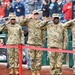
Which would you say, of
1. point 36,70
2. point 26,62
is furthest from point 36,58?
point 26,62

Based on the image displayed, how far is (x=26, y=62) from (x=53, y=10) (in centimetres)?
236

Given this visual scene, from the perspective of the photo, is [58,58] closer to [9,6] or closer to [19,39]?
[19,39]

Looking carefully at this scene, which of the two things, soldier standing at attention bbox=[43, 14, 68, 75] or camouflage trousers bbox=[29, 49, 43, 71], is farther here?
camouflage trousers bbox=[29, 49, 43, 71]

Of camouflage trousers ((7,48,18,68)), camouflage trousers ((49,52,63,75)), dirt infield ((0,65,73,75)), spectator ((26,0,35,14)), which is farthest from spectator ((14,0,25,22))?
camouflage trousers ((49,52,63,75))

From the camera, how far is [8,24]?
1050 centimetres

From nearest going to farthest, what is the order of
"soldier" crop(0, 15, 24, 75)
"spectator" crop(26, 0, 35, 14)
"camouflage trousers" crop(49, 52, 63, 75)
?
1. "camouflage trousers" crop(49, 52, 63, 75)
2. "soldier" crop(0, 15, 24, 75)
3. "spectator" crop(26, 0, 35, 14)

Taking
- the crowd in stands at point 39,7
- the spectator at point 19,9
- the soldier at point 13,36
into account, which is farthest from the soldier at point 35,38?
the spectator at point 19,9

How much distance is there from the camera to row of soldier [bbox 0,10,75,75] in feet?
31.4

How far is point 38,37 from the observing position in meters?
10.2

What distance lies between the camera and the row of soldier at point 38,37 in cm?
957

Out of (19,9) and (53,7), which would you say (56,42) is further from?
(19,9)

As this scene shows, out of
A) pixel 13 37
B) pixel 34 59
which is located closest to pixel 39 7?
pixel 13 37

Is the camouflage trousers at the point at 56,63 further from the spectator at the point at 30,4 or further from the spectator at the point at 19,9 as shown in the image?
the spectator at the point at 30,4

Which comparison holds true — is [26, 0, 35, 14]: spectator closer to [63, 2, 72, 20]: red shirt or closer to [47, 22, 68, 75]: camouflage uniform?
[63, 2, 72, 20]: red shirt
